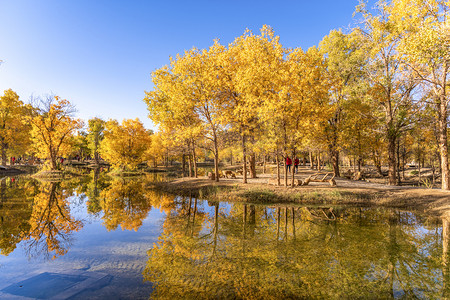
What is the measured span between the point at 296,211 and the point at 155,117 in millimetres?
18344

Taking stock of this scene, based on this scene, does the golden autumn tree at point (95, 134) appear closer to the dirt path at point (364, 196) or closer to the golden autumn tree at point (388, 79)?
the dirt path at point (364, 196)

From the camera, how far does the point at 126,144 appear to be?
41.2 m

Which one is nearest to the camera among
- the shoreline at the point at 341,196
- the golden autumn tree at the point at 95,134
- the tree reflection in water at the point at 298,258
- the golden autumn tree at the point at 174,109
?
the tree reflection in water at the point at 298,258

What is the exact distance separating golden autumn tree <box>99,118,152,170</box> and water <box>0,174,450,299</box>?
26.5 meters

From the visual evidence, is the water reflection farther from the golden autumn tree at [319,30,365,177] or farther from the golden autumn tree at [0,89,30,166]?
the golden autumn tree at [0,89,30,166]

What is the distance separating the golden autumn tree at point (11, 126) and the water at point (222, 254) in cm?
3938

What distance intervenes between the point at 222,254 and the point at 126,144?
125 feet

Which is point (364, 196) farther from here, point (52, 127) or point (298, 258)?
point (52, 127)

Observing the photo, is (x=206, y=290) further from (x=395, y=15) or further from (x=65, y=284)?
(x=395, y=15)

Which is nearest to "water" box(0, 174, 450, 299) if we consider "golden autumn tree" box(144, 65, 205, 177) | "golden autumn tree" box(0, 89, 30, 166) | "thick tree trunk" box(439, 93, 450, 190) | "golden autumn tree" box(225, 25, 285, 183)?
"thick tree trunk" box(439, 93, 450, 190)

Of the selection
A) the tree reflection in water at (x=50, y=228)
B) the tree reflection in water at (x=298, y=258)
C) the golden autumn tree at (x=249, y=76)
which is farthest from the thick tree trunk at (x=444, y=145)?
the tree reflection in water at (x=50, y=228)

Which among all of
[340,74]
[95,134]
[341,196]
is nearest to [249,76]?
[341,196]

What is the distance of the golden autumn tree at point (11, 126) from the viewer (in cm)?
4234

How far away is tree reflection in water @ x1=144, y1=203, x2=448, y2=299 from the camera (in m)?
5.95
